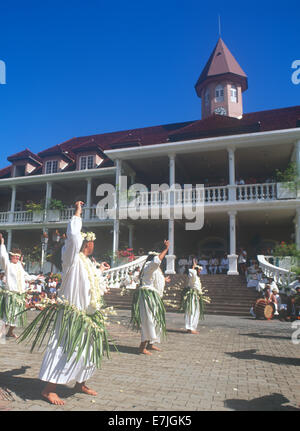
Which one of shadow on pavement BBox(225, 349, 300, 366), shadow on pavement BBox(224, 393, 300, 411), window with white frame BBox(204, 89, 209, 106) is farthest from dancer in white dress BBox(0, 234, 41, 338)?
window with white frame BBox(204, 89, 209, 106)

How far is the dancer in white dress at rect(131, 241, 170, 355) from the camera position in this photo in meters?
5.75

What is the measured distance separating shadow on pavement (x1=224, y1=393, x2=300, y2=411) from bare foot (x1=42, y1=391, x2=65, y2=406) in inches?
66.9

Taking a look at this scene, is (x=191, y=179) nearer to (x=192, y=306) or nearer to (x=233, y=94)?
(x=233, y=94)

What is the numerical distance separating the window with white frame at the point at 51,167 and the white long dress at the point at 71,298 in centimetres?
2090

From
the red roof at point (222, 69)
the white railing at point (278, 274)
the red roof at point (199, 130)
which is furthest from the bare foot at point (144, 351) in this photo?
the red roof at point (222, 69)

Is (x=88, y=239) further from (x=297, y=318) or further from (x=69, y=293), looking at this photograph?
(x=297, y=318)

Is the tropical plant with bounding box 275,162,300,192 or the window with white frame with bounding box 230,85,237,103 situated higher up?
the window with white frame with bounding box 230,85,237,103

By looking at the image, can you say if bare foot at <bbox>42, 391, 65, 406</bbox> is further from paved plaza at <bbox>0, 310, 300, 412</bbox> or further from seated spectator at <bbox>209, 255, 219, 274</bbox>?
seated spectator at <bbox>209, 255, 219, 274</bbox>

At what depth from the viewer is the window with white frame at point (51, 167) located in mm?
23578

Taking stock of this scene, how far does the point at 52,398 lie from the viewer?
334 centimetres

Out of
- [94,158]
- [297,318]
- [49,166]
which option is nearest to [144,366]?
[297,318]

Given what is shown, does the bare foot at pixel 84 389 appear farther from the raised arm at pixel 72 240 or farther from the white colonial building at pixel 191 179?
the white colonial building at pixel 191 179

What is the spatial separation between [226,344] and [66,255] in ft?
14.9

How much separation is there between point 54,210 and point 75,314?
19099 millimetres
